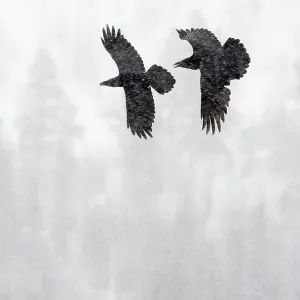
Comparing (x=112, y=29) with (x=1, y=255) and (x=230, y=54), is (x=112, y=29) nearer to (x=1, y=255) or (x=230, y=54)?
(x=230, y=54)

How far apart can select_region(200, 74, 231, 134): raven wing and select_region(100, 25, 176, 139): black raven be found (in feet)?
3.44

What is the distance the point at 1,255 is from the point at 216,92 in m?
181

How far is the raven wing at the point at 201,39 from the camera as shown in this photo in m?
22.2

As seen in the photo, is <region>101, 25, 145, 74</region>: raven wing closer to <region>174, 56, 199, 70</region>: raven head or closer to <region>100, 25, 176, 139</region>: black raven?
<region>100, 25, 176, 139</region>: black raven

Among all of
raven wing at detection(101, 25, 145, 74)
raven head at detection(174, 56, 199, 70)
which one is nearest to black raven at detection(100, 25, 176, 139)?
raven wing at detection(101, 25, 145, 74)

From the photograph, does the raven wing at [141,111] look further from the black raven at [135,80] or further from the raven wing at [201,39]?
the raven wing at [201,39]

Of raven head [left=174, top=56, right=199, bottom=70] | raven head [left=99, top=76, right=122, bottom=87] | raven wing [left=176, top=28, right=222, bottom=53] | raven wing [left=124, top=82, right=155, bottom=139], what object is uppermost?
raven wing [left=176, top=28, right=222, bottom=53]

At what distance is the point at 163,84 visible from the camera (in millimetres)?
22031

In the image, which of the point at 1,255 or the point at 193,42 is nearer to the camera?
the point at 193,42

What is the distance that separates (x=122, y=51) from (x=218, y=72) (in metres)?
2.39

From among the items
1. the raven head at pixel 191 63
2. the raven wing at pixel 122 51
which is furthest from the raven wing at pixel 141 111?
the raven head at pixel 191 63

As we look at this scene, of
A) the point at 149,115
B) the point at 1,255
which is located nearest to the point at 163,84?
the point at 149,115

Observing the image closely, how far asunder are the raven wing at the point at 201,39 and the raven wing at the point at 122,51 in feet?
3.90

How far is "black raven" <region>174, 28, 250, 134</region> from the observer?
21547mm
